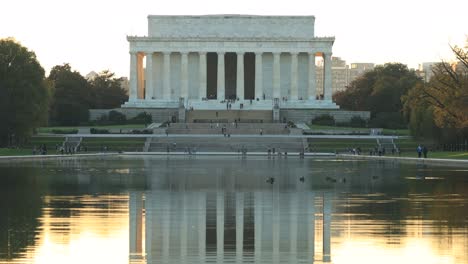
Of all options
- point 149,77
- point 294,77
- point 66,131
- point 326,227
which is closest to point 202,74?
point 149,77

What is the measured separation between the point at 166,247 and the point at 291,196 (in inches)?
581

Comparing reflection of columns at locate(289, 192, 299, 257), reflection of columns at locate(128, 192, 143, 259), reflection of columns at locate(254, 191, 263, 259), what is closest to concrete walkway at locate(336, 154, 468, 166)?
reflection of columns at locate(289, 192, 299, 257)

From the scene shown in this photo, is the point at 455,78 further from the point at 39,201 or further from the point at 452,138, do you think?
the point at 39,201

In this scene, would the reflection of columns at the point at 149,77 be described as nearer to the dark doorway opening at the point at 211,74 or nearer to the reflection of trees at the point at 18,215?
the dark doorway opening at the point at 211,74

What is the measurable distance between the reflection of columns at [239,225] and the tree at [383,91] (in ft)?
276

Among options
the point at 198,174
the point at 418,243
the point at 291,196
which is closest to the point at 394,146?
the point at 198,174

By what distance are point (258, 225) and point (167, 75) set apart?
10259cm

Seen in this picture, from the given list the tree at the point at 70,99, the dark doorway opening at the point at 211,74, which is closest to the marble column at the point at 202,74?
the dark doorway opening at the point at 211,74

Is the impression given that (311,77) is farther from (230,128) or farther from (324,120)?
(230,128)

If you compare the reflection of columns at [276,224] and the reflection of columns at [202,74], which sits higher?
the reflection of columns at [202,74]

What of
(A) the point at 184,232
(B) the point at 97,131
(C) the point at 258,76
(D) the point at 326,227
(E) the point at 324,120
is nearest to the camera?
(A) the point at 184,232

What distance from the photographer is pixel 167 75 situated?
127000 millimetres

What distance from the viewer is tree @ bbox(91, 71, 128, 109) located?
137m

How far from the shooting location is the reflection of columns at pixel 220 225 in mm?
20484
